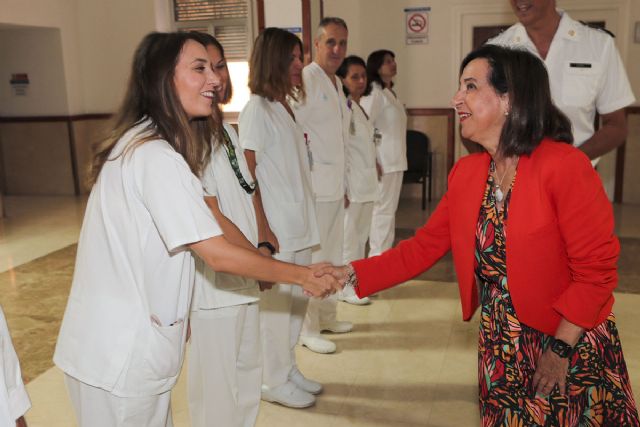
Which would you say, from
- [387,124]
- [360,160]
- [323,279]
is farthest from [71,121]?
[323,279]

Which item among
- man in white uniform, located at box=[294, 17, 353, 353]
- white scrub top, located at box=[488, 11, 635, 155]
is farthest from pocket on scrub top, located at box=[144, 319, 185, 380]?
man in white uniform, located at box=[294, 17, 353, 353]

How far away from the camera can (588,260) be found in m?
1.63

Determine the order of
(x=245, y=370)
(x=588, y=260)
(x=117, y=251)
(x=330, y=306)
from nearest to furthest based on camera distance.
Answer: (x=117, y=251) < (x=588, y=260) < (x=245, y=370) < (x=330, y=306)

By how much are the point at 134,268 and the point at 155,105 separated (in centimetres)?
42

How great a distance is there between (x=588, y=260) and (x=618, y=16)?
629 centimetres

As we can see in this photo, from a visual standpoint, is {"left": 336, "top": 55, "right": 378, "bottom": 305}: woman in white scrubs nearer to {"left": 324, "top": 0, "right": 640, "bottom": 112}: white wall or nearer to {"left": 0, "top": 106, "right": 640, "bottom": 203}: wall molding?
{"left": 0, "top": 106, "right": 640, "bottom": 203}: wall molding

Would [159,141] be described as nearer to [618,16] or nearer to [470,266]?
[470,266]

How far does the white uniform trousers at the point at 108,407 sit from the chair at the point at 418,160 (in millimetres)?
5776

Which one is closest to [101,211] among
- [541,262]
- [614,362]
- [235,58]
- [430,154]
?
[541,262]

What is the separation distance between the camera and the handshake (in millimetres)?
2133

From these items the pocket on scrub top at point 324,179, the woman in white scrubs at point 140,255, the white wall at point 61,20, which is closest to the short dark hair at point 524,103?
the woman in white scrubs at point 140,255

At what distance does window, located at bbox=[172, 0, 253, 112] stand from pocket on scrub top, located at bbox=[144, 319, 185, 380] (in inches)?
258

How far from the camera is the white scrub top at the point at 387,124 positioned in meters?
5.01

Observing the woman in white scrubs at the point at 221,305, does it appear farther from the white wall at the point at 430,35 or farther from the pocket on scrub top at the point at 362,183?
the white wall at the point at 430,35
